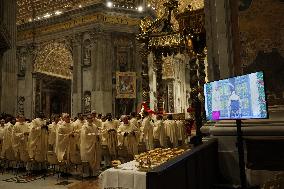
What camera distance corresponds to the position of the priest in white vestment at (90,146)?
803 centimetres

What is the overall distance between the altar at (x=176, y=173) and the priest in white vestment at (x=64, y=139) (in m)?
4.51

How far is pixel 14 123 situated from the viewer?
10156mm

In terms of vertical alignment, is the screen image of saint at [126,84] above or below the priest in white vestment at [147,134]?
above

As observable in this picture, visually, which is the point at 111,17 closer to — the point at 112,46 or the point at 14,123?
the point at 112,46

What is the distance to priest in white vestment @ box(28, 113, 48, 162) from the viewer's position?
8953 millimetres

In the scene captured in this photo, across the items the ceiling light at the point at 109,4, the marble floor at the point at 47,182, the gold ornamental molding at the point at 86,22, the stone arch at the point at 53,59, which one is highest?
the ceiling light at the point at 109,4

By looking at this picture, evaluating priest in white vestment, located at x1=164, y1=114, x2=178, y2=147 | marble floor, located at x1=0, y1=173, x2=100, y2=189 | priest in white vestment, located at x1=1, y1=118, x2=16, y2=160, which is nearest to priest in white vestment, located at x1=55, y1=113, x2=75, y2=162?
marble floor, located at x1=0, y1=173, x2=100, y2=189

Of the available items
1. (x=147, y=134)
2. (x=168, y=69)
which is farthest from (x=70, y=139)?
(x=168, y=69)

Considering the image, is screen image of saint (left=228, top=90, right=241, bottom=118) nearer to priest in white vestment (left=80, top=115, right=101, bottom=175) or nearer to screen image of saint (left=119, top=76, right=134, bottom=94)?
priest in white vestment (left=80, top=115, right=101, bottom=175)

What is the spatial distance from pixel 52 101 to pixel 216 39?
24484mm

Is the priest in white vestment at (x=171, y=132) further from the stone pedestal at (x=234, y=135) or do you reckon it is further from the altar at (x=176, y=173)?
the altar at (x=176, y=173)

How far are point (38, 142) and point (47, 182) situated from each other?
5.85 ft

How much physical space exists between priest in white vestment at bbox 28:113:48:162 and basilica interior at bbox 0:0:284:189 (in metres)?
0.03

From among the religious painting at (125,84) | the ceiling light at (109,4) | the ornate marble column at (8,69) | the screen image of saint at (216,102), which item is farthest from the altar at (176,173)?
the ceiling light at (109,4)
